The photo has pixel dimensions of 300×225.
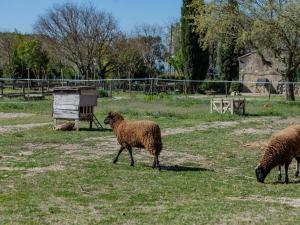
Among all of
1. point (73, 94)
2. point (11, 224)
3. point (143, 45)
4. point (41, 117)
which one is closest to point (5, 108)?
point (41, 117)

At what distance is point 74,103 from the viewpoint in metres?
22.2

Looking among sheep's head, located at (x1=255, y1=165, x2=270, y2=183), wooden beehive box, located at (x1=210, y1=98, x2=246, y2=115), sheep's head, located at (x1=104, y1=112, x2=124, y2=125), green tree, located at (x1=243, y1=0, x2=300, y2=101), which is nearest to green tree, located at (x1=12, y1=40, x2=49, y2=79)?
green tree, located at (x1=243, y1=0, x2=300, y2=101)

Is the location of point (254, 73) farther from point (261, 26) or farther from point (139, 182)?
point (139, 182)

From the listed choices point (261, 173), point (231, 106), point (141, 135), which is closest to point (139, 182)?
point (141, 135)

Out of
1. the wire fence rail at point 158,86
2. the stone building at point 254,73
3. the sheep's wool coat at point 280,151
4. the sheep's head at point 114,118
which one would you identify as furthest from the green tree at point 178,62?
the sheep's wool coat at point 280,151

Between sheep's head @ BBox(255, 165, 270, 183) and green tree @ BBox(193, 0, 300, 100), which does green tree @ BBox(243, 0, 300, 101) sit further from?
sheep's head @ BBox(255, 165, 270, 183)

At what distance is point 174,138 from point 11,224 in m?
12.1

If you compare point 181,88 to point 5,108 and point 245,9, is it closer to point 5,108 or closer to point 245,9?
point 245,9

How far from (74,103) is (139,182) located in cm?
1119

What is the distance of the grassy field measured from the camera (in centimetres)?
855

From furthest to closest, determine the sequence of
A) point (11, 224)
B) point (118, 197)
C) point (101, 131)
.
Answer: point (101, 131) → point (118, 197) → point (11, 224)

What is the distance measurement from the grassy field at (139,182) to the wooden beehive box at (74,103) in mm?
898

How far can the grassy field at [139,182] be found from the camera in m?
8.55

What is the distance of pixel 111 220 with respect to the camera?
8.23 meters
